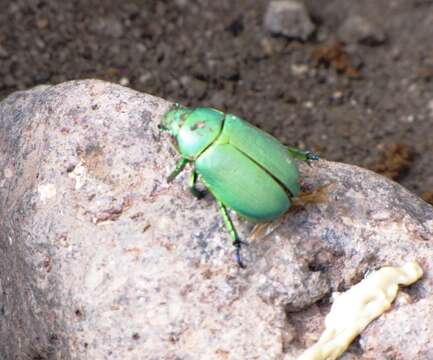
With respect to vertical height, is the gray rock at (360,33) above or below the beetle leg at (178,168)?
below

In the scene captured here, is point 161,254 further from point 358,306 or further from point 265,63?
point 265,63

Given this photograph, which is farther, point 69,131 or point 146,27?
point 146,27

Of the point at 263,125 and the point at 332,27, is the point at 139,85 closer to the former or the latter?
the point at 263,125

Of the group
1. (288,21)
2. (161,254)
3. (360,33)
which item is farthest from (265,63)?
(161,254)

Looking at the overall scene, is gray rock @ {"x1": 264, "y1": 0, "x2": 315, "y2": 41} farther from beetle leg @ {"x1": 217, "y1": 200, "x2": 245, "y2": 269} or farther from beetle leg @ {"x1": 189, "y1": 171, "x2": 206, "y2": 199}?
beetle leg @ {"x1": 217, "y1": 200, "x2": 245, "y2": 269}

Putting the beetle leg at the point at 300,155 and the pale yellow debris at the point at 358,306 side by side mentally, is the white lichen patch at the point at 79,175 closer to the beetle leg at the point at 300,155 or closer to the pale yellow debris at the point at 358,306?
the beetle leg at the point at 300,155

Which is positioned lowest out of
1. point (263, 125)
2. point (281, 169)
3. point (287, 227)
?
point (263, 125)

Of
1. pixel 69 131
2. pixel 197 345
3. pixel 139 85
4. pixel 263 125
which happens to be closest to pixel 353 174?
pixel 197 345

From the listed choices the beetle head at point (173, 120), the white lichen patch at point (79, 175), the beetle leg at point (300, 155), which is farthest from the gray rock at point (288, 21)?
the white lichen patch at point (79, 175)

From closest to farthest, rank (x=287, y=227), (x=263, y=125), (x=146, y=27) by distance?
Answer: (x=287, y=227), (x=263, y=125), (x=146, y=27)
